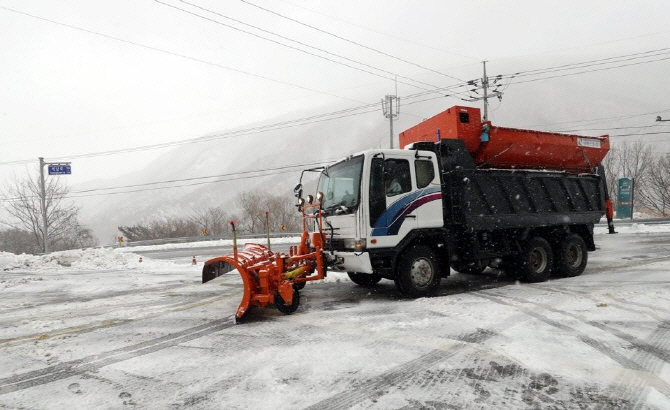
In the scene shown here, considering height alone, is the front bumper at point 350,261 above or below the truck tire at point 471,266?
above

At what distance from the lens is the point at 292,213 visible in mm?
42156

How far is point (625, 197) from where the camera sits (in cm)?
2545

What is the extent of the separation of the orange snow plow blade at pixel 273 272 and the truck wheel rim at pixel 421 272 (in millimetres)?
1526

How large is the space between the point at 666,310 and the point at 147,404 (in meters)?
6.30

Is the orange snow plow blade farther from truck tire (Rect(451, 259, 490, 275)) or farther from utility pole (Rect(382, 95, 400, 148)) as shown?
utility pole (Rect(382, 95, 400, 148))

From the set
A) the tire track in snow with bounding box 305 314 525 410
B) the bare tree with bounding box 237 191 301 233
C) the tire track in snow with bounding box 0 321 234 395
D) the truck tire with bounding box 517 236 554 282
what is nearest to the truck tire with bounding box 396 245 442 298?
the tire track in snow with bounding box 305 314 525 410

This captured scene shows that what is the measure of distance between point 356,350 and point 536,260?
5.63 meters

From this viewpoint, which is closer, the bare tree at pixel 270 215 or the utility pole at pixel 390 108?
the utility pole at pixel 390 108

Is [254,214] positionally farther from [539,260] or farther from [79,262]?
[539,260]

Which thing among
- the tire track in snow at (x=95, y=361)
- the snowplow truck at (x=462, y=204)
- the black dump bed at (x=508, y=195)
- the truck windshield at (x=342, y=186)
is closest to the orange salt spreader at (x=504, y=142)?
the snowplow truck at (x=462, y=204)

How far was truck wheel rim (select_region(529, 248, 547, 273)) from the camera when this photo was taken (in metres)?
7.96

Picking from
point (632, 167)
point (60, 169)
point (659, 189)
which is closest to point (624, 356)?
point (60, 169)

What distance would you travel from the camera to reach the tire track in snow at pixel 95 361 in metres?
3.50

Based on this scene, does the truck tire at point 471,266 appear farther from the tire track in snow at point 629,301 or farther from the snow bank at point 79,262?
the snow bank at point 79,262
